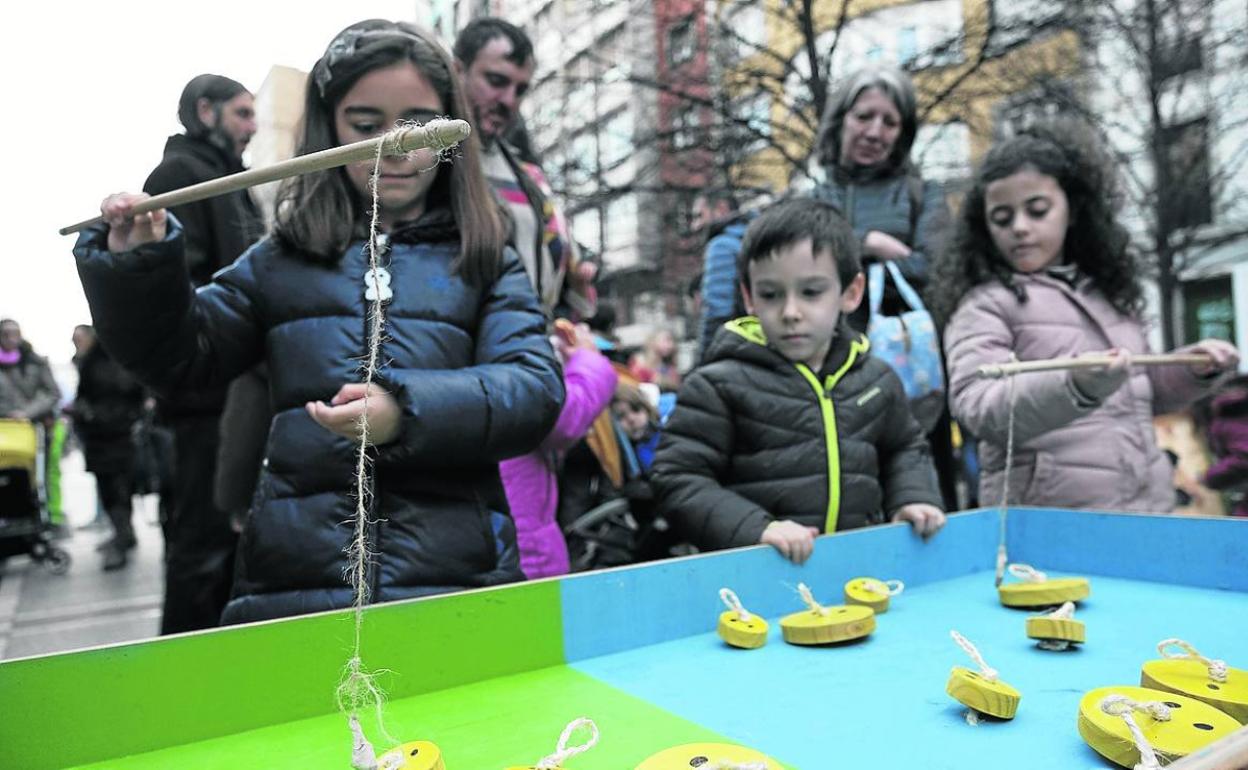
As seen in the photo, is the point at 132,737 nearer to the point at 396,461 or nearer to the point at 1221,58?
the point at 396,461

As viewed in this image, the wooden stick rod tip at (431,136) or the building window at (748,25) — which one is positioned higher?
the building window at (748,25)

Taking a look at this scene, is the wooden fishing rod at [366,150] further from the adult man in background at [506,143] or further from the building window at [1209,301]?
the building window at [1209,301]

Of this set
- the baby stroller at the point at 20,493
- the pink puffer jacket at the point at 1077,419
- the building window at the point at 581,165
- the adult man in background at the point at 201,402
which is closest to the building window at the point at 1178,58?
the building window at the point at 581,165

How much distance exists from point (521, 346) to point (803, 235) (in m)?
0.63

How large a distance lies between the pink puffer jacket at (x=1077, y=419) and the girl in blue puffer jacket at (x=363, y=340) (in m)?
1.03

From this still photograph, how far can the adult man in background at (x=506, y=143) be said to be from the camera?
6.60 feet

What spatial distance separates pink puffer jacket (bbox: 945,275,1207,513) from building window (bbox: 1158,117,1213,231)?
4446 mm

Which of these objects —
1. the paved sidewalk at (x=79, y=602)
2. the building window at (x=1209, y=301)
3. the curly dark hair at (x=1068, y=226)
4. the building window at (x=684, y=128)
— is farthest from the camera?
the building window at (x=1209, y=301)

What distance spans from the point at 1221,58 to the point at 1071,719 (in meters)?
6.33

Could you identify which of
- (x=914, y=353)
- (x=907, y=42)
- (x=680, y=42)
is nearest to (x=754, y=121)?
(x=680, y=42)

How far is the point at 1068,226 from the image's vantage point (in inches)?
80.0

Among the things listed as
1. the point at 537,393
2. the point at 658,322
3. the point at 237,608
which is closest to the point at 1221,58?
the point at 537,393

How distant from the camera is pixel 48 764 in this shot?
671 millimetres

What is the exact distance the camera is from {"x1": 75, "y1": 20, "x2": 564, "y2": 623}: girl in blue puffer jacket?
1114 millimetres
